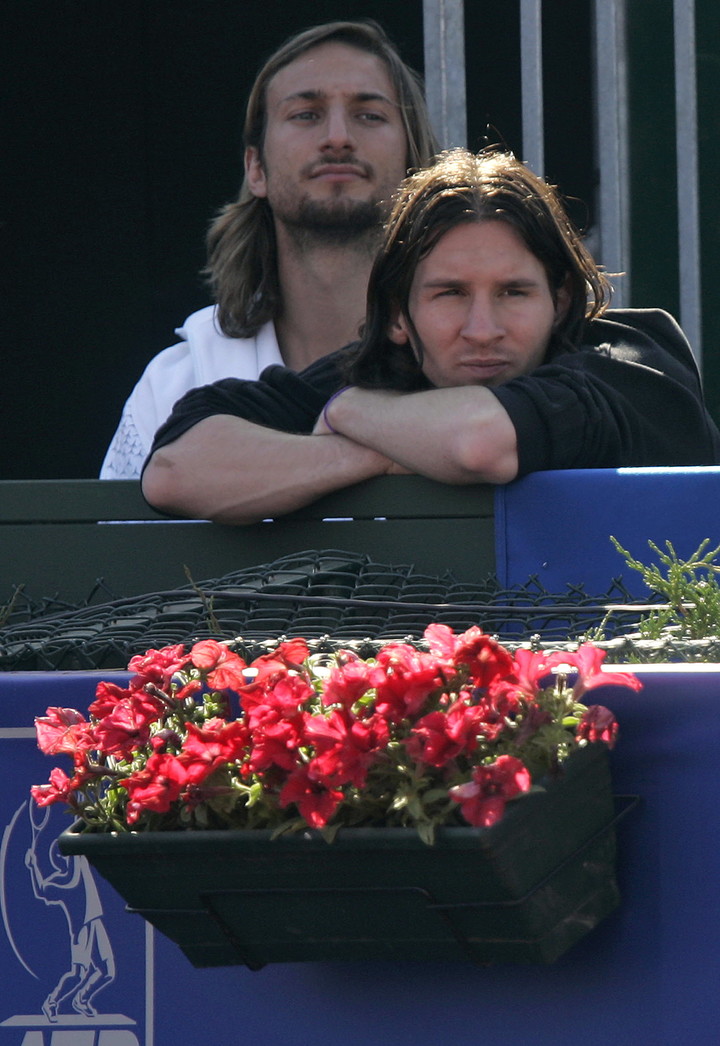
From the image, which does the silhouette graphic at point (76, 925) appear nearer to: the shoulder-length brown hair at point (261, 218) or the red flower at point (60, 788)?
the red flower at point (60, 788)

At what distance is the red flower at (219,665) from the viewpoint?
1209mm

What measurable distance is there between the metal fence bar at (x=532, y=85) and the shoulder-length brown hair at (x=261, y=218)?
32.8 inches

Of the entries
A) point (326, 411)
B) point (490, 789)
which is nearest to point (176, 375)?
point (326, 411)

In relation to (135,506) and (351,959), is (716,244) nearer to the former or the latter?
(135,506)

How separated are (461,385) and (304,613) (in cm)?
60

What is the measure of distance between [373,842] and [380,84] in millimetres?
2504

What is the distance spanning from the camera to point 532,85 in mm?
4117

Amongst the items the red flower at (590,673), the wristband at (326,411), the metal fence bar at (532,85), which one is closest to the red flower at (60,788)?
the red flower at (590,673)

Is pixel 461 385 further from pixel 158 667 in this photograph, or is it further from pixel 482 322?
pixel 158 667

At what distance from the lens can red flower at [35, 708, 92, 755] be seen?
1198 mm

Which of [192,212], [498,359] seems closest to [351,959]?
[498,359]

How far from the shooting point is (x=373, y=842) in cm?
108

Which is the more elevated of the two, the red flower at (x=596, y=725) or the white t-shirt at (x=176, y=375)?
the white t-shirt at (x=176, y=375)

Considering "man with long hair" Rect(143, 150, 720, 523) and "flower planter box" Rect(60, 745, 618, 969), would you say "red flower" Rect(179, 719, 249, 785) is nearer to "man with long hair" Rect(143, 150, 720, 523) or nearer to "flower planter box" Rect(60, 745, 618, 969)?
"flower planter box" Rect(60, 745, 618, 969)
